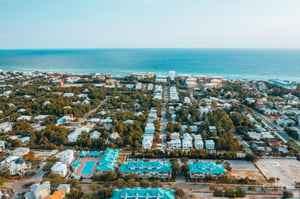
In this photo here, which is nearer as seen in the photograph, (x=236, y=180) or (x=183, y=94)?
(x=236, y=180)

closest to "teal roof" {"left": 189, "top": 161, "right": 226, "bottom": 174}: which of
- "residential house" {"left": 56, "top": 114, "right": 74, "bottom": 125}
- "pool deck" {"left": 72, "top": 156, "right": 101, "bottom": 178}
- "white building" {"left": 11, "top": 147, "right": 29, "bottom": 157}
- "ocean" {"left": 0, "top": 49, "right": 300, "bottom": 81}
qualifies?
"pool deck" {"left": 72, "top": 156, "right": 101, "bottom": 178}

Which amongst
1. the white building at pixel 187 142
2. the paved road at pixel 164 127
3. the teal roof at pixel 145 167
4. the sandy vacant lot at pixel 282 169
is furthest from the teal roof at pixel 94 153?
the sandy vacant lot at pixel 282 169

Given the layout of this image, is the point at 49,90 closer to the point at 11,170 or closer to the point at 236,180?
the point at 11,170

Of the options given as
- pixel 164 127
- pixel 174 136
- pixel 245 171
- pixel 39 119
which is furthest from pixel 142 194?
pixel 39 119

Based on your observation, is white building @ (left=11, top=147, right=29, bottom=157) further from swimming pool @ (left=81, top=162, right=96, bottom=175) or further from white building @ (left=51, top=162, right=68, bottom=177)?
swimming pool @ (left=81, top=162, right=96, bottom=175)

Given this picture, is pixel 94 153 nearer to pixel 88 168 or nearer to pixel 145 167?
pixel 88 168

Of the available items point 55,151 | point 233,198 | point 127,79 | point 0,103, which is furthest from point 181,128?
point 127,79
